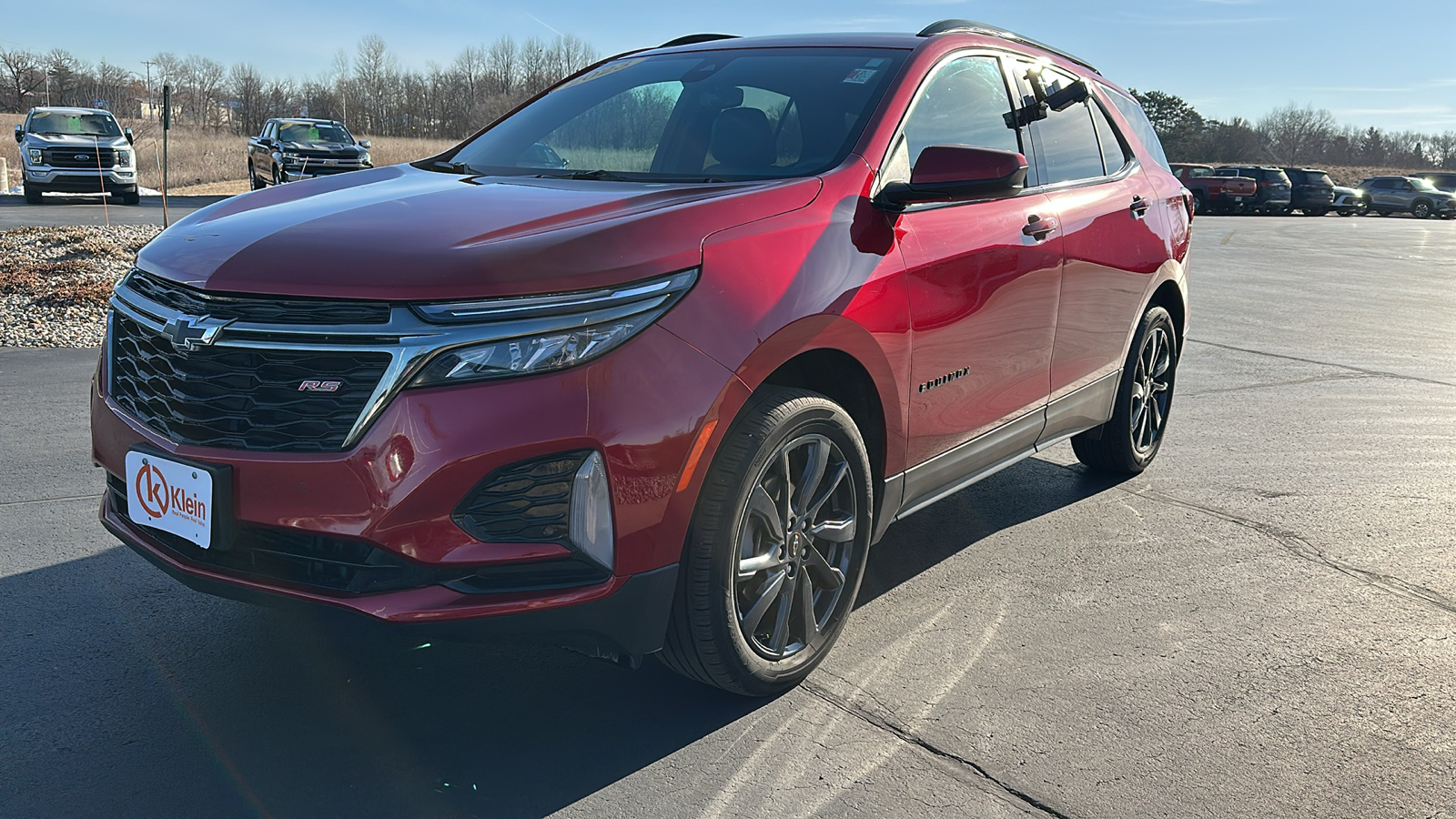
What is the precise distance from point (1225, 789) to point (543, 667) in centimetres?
180

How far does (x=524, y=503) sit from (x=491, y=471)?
0.34 ft

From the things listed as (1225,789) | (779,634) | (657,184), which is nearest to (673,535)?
(779,634)

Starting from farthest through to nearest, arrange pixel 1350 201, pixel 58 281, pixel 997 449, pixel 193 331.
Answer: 1. pixel 1350 201
2. pixel 58 281
3. pixel 997 449
4. pixel 193 331

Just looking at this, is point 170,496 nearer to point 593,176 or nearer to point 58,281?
point 593,176

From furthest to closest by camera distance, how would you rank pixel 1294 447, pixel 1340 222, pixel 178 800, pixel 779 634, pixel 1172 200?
1. pixel 1340 222
2. pixel 1294 447
3. pixel 1172 200
4. pixel 779 634
5. pixel 178 800

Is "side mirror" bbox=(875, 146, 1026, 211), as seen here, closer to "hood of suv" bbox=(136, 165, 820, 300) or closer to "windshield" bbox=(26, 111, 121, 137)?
"hood of suv" bbox=(136, 165, 820, 300)

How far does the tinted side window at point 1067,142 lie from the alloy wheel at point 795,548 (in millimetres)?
1779

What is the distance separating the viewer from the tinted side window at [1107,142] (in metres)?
4.87

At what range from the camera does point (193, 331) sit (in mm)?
2564

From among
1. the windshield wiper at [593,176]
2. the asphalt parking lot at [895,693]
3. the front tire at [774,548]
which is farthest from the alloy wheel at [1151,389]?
the windshield wiper at [593,176]

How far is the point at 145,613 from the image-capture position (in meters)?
3.50

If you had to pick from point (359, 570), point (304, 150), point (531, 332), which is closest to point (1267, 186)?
point (304, 150)

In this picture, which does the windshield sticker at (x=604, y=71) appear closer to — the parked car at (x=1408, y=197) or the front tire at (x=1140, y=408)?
the front tire at (x=1140, y=408)

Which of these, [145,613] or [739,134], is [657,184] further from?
[145,613]
